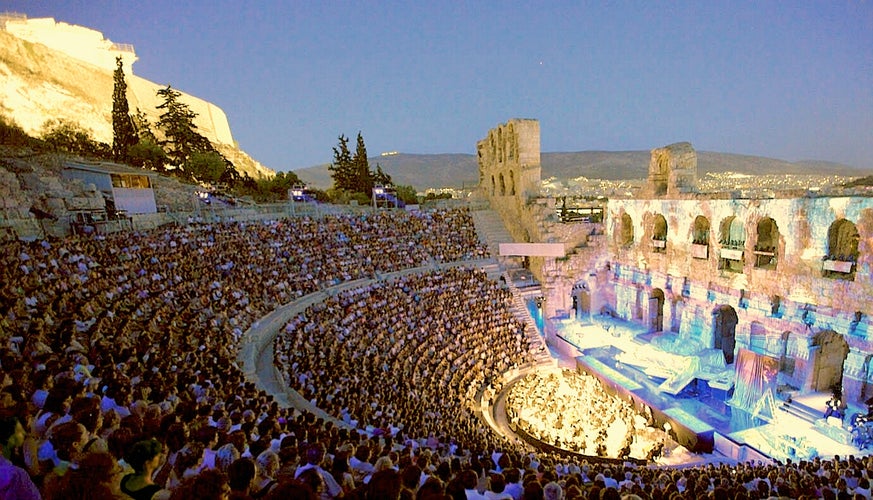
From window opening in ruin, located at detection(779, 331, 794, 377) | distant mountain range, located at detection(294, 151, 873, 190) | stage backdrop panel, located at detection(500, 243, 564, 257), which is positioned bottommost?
window opening in ruin, located at detection(779, 331, 794, 377)

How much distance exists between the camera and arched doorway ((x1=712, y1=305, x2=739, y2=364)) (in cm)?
2122

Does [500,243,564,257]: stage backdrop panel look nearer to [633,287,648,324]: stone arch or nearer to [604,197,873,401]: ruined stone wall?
[604,197,873,401]: ruined stone wall

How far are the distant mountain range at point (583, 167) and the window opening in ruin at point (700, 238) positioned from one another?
30.5 metres

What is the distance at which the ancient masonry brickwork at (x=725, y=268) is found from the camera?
15727 millimetres

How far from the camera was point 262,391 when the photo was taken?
9.06 meters

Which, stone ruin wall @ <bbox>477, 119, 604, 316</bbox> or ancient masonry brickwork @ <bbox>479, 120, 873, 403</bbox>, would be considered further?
stone ruin wall @ <bbox>477, 119, 604, 316</bbox>

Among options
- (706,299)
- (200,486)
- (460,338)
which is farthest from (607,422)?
(200,486)

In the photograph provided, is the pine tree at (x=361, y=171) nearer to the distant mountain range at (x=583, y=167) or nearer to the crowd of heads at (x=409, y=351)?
the distant mountain range at (x=583, y=167)

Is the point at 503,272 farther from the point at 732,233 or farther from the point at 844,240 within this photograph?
the point at 844,240

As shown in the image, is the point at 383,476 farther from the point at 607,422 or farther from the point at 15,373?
the point at 607,422

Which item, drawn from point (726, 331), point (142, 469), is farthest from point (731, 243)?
point (142, 469)

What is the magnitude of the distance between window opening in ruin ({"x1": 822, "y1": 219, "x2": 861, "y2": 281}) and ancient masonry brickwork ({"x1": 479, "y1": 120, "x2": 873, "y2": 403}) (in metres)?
0.04

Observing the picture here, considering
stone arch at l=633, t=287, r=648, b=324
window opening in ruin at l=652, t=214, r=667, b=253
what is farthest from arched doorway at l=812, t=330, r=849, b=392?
stone arch at l=633, t=287, r=648, b=324

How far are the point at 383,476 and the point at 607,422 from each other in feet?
46.7
